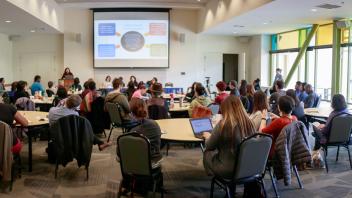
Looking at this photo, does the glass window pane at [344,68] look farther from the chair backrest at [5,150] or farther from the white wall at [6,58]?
the white wall at [6,58]

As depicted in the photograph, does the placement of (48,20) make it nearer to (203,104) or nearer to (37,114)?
A: (37,114)

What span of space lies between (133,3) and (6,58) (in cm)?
580

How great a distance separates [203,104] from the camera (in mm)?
6102

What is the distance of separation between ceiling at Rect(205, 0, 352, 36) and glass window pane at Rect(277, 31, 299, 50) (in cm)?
67

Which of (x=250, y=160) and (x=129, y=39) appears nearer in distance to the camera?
(x=250, y=160)

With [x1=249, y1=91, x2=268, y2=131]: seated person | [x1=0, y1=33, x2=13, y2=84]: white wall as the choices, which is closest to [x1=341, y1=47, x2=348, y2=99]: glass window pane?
[x1=249, y1=91, x2=268, y2=131]: seated person

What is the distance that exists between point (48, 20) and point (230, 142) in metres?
10.7

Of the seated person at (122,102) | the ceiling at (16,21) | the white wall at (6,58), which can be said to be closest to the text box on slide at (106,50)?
the ceiling at (16,21)

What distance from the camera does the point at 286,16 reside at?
10359 millimetres

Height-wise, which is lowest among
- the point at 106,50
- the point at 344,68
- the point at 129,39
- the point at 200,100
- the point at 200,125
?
the point at 200,125

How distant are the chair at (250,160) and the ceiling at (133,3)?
1160 centimetres

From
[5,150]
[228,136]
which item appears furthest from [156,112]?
[228,136]

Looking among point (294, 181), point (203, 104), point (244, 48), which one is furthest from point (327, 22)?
point (294, 181)

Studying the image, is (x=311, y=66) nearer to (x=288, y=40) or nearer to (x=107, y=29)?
(x=288, y=40)
